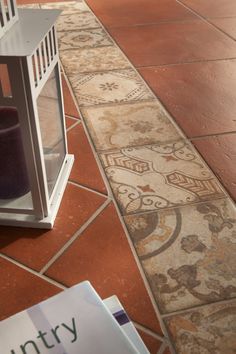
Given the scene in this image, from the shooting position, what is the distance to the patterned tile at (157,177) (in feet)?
2.83

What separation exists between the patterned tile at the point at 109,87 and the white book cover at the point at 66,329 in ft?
2.35

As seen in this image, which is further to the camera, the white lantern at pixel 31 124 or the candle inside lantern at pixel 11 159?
the candle inside lantern at pixel 11 159

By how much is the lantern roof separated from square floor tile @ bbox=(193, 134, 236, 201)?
475 mm

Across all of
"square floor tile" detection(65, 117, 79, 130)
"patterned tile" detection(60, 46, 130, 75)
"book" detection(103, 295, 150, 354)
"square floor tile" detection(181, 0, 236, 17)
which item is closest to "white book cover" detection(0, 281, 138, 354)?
"book" detection(103, 295, 150, 354)

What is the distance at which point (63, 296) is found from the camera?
64cm

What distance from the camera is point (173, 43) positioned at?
5.31 ft

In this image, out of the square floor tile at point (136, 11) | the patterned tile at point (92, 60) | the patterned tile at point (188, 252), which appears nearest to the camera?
the patterned tile at point (188, 252)

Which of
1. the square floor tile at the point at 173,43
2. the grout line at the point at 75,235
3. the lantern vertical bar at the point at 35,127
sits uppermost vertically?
the lantern vertical bar at the point at 35,127

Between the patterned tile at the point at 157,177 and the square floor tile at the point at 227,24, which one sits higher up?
the square floor tile at the point at 227,24

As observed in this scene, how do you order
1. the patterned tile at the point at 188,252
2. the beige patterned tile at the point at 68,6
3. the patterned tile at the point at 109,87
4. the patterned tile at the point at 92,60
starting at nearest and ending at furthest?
the patterned tile at the point at 188,252, the patterned tile at the point at 109,87, the patterned tile at the point at 92,60, the beige patterned tile at the point at 68,6

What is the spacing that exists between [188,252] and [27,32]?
455 mm

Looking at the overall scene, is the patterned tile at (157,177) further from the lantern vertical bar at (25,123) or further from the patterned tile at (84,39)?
the patterned tile at (84,39)

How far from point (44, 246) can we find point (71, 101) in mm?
589

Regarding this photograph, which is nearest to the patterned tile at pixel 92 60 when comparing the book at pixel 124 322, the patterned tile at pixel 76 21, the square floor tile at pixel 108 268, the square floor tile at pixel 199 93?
the square floor tile at pixel 199 93
